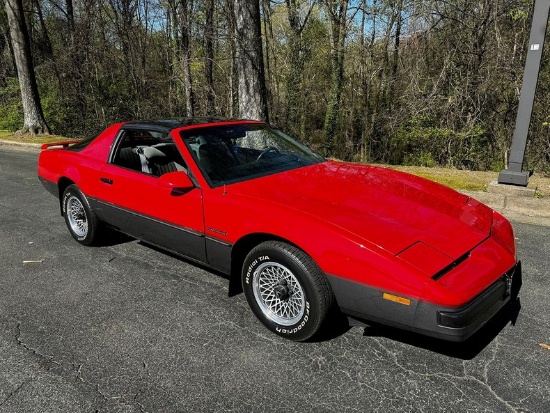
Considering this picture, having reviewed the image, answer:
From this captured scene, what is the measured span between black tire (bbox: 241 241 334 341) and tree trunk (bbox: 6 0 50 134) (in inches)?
587

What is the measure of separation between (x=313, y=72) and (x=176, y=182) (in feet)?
46.0

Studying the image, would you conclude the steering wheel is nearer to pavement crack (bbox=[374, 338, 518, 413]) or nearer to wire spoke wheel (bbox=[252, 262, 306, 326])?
wire spoke wheel (bbox=[252, 262, 306, 326])

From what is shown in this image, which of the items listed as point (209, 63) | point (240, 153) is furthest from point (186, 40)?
point (240, 153)

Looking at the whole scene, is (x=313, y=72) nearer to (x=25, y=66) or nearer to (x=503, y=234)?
(x=25, y=66)

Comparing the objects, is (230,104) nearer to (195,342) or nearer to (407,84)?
(407,84)

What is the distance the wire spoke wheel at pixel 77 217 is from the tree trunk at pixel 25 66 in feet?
39.9

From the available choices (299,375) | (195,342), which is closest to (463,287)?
(299,375)

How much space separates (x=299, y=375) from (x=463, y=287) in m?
1.05

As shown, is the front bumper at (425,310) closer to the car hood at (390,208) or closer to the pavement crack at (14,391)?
the car hood at (390,208)

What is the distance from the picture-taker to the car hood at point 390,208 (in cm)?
243

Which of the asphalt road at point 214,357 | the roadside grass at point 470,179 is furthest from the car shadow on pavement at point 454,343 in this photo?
the roadside grass at point 470,179

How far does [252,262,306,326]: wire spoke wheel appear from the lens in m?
2.69

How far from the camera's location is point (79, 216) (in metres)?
4.64

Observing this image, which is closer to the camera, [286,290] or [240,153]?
[286,290]
